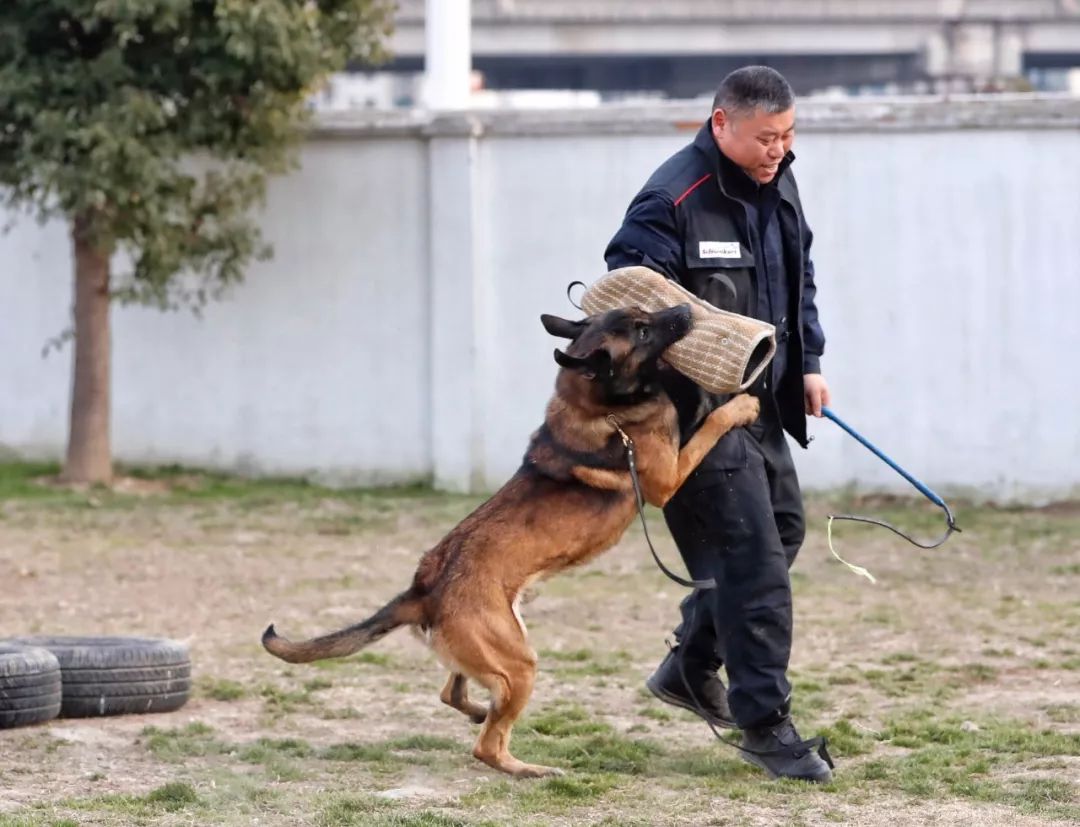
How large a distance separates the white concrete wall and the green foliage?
34.2 inches

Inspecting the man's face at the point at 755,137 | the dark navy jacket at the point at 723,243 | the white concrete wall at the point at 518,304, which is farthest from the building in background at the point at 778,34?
the man's face at the point at 755,137

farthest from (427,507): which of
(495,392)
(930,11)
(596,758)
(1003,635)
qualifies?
(930,11)

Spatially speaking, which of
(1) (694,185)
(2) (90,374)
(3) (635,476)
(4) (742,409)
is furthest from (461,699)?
(2) (90,374)

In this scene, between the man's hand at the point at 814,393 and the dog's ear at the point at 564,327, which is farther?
the man's hand at the point at 814,393

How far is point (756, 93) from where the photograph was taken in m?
5.30

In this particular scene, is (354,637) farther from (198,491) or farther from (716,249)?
(198,491)

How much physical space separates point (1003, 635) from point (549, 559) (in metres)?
3.53

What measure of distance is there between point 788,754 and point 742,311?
1.41 meters

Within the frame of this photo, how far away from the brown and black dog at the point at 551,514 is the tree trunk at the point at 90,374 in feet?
25.5

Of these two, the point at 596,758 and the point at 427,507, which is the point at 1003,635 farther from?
the point at 427,507

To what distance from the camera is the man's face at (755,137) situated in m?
5.29

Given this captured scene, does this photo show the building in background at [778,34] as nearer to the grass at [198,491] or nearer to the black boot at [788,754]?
the grass at [198,491]

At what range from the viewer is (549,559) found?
543cm

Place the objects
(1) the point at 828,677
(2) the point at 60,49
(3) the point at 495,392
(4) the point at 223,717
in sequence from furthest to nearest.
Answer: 1. (3) the point at 495,392
2. (2) the point at 60,49
3. (1) the point at 828,677
4. (4) the point at 223,717
